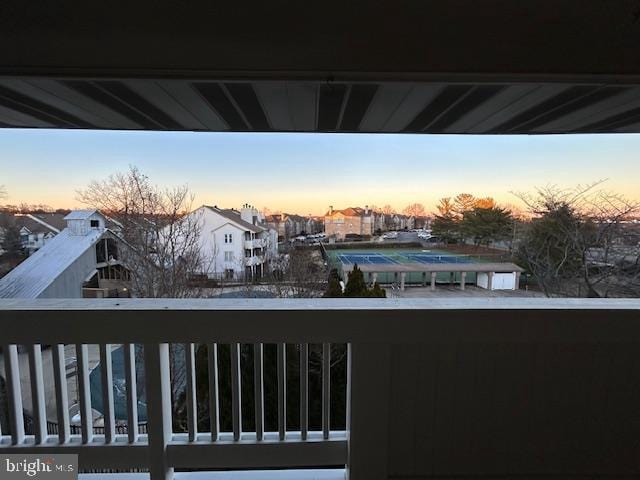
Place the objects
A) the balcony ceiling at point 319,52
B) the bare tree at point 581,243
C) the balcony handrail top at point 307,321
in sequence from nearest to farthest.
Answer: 1. the balcony ceiling at point 319,52
2. the balcony handrail top at point 307,321
3. the bare tree at point 581,243

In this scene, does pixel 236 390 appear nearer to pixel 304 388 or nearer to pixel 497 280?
pixel 304 388

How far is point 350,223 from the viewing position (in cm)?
144

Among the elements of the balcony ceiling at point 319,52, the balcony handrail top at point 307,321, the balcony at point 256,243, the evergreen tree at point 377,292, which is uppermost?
the balcony ceiling at point 319,52

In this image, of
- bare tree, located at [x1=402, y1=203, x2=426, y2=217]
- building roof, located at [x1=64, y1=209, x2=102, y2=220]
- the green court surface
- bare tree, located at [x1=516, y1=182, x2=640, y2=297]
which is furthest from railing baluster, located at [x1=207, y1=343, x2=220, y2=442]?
bare tree, located at [x1=516, y1=182, x2=640, y2=297]

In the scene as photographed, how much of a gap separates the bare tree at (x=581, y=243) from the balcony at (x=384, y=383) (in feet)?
0.40

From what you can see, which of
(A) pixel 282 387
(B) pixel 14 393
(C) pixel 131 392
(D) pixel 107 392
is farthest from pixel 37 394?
(A) pixel 282 387

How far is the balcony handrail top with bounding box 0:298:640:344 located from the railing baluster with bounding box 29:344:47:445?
96mm

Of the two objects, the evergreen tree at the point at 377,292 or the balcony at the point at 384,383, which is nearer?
the balcony at the point at 384,383

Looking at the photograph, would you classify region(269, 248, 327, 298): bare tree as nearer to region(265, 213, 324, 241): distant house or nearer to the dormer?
region(265, 213, 324, 241): distant house

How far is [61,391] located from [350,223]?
1638 mm

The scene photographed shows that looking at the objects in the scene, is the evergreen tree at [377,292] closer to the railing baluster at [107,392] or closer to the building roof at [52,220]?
the railing baluster at [107,392]

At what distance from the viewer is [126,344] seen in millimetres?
1418

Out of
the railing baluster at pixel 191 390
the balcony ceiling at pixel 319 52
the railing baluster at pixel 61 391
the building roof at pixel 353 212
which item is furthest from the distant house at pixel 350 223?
the railing baluster at pixel 61 391

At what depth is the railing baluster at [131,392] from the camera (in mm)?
1443
